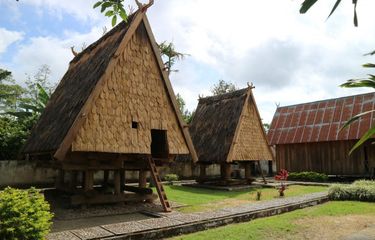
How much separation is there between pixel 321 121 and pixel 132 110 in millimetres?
18986

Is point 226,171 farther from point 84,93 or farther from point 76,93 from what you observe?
point 84,93

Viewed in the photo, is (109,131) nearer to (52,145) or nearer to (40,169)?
(52,145)

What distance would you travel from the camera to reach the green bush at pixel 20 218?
583 centimetres

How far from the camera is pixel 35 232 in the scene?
20.0ft

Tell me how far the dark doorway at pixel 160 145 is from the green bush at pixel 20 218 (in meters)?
5.91

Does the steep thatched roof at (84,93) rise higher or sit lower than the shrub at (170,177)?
higher

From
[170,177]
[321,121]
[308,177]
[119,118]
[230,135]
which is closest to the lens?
[119,118]

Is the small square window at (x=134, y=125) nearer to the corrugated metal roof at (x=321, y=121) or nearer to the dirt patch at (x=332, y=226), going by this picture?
the dirt patch at (x=332, y=226)

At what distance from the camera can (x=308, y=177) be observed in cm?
2361

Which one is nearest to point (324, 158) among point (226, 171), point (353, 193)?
point (226, 171)

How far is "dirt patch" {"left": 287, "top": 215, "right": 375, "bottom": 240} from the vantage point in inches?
307

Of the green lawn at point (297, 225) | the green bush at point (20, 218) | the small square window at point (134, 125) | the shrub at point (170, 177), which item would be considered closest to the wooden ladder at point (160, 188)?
the small square window at point (134, 125)

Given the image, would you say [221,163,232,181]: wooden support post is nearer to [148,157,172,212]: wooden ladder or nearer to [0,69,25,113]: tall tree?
[148,157,172,212]: wooden ladder

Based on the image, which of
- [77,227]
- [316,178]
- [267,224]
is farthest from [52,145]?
[316,178]
